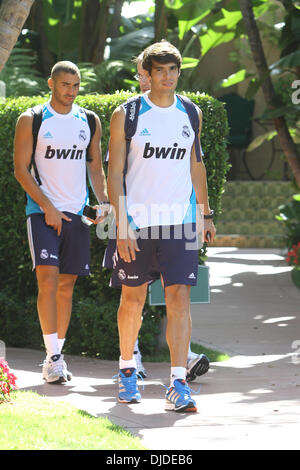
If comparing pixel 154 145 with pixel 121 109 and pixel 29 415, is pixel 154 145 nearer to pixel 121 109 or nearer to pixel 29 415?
pixel 121 109

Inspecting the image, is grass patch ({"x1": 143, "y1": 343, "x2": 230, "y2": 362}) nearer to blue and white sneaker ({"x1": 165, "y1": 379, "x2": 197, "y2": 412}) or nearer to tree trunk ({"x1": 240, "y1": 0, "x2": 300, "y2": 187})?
blue and white sneaker ({"x1": 165, "y1": 379, "x2": 197, "y2": 412})

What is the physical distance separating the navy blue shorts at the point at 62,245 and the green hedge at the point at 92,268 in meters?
0.85

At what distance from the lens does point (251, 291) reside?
38.9ft

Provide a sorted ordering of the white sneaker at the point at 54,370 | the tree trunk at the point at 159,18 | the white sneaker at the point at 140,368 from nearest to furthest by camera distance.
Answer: the white sneaker at the point at 54,370 → the white sneaker at the point at 140,368 → the tree trunk at the point at 159,18

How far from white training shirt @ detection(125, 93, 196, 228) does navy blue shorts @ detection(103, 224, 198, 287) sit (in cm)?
8

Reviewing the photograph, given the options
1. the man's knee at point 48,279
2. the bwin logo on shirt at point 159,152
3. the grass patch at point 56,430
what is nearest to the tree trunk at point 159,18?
the man's knee at point 48,279

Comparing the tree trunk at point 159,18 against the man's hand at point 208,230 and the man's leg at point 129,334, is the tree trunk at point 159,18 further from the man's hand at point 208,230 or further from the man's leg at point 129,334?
the man's leg at point 129,334

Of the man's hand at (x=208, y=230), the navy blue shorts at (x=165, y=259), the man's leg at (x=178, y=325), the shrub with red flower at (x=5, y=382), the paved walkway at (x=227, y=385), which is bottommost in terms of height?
the paved walkway at (x=227, y=385)

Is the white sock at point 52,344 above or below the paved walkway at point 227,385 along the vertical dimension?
above

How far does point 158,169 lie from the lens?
19.5 feet

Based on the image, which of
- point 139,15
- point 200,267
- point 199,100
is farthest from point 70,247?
point 139,15

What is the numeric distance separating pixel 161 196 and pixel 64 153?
122cm

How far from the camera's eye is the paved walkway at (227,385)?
5.11 metres

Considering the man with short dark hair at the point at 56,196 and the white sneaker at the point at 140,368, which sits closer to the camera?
the man with short dark hair at the point at 56,196
